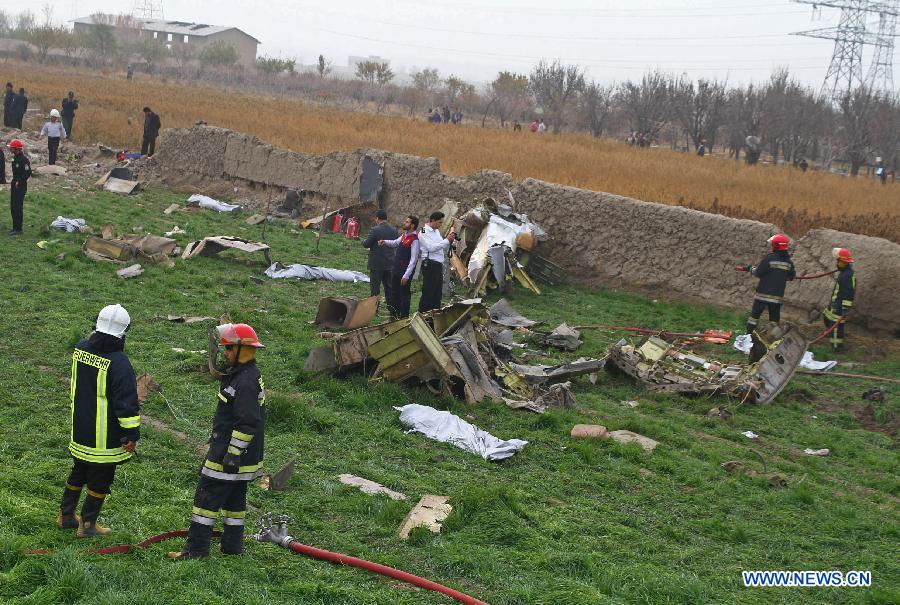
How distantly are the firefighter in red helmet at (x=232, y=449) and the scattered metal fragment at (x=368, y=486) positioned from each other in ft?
6.24

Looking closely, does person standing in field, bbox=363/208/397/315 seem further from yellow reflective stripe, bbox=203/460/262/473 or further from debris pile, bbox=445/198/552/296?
yellow reflective stripe, bbox=203/460/262/473

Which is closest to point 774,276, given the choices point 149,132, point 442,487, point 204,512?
point 442,487

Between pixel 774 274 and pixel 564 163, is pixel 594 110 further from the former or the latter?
pixel 774 274

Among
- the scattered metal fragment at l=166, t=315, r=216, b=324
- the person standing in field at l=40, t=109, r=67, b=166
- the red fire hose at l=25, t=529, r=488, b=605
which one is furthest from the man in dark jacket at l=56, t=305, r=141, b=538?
the person standing in field at l=40, t=109, r=67, b=166

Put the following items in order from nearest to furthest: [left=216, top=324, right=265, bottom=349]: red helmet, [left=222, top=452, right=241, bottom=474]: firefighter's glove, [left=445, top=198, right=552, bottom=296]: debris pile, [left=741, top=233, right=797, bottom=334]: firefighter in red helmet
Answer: [left=222, top=452, right=241, bottom=474]: firefighter's glove
[left=216, top=324, right=265, bottom=349]: red helmet
[left=741, top=233, right=797, bottom=334]: firefighter in red helmet
[left=445, top=198, right=552, bottom=296]: debris pile

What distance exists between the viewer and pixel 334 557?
6488 mm

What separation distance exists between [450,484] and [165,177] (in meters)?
20.9

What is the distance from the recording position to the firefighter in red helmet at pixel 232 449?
605 centimetres

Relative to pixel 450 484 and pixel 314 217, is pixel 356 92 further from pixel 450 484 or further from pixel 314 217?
pixel 450 484

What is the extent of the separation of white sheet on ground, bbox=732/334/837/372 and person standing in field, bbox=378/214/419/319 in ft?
17.0

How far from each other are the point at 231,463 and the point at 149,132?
25482mm

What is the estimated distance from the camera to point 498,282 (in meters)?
17.5

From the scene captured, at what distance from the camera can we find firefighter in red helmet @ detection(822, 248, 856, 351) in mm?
14742

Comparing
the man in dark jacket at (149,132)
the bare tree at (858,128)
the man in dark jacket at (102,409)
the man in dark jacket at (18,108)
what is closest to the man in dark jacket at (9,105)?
the man in dark jacket at (18,108)
